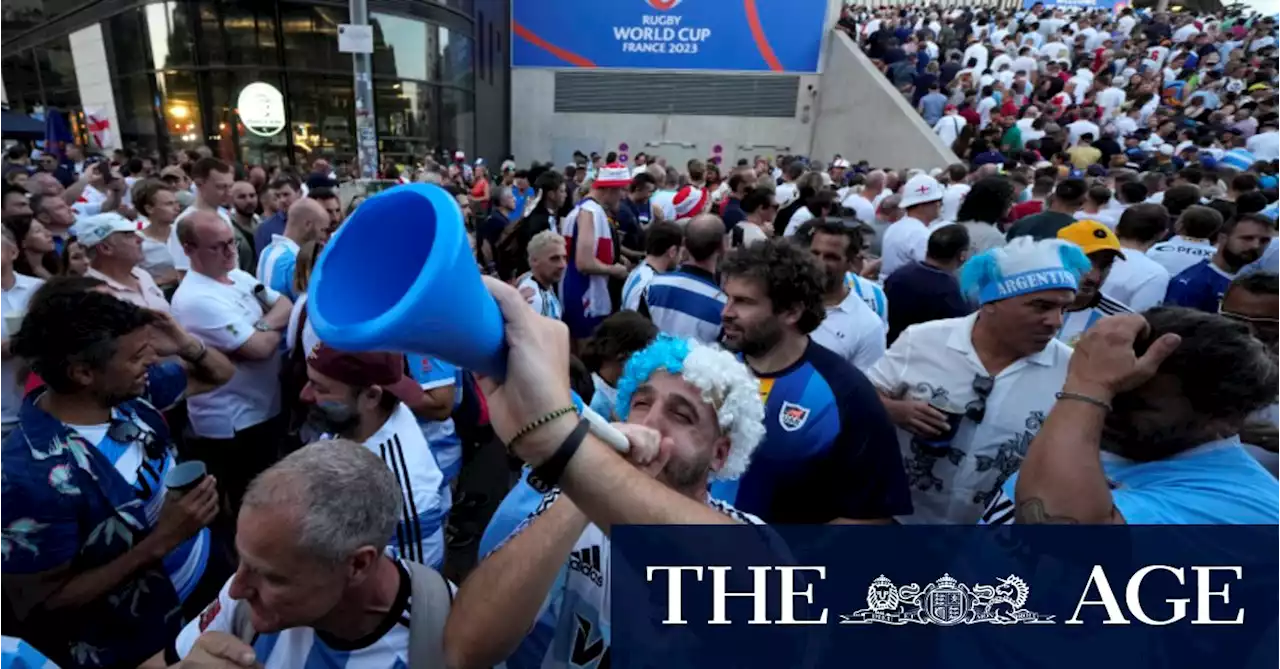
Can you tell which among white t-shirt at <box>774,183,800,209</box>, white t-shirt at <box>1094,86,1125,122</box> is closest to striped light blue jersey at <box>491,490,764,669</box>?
white t-shirt at <box>774,183,800,209</box>

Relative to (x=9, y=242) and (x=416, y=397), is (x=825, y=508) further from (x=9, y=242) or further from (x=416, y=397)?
(x=9, y=242)

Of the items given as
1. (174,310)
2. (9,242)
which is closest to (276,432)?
(174,310)

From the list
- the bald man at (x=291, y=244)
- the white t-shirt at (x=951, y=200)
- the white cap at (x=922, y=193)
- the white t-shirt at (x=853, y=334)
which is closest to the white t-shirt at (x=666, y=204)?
the white cap at (x=922, y=193)

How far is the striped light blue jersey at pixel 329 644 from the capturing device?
1.39 meters

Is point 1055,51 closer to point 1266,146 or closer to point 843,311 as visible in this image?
point 1266,146

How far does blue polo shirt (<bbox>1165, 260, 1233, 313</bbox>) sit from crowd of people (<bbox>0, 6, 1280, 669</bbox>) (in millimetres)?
19

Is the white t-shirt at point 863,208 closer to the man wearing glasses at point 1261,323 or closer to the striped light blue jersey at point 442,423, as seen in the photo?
the man wearing glasses at point 1261,323

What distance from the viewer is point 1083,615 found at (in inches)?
A: 53.2

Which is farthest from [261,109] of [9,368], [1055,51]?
[1055,51]

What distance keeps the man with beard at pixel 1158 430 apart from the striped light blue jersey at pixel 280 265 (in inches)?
148

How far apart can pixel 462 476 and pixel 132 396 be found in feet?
8.06

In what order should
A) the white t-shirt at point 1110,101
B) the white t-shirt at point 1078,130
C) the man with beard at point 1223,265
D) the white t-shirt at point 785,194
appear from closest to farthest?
the man with beard at point 1223,265 < the white t-shirt at point 785,194 < the white t-shirt at point 1078,130 < the white t-shirt at point 1110,101

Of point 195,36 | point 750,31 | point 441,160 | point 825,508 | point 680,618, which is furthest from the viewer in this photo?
point 750,31

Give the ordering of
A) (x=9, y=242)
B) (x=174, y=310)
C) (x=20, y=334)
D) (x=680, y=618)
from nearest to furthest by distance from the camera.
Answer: (x=680, y=618) < (x=20, y=334) < (x=174, y=310) < (x=9, y=242)
